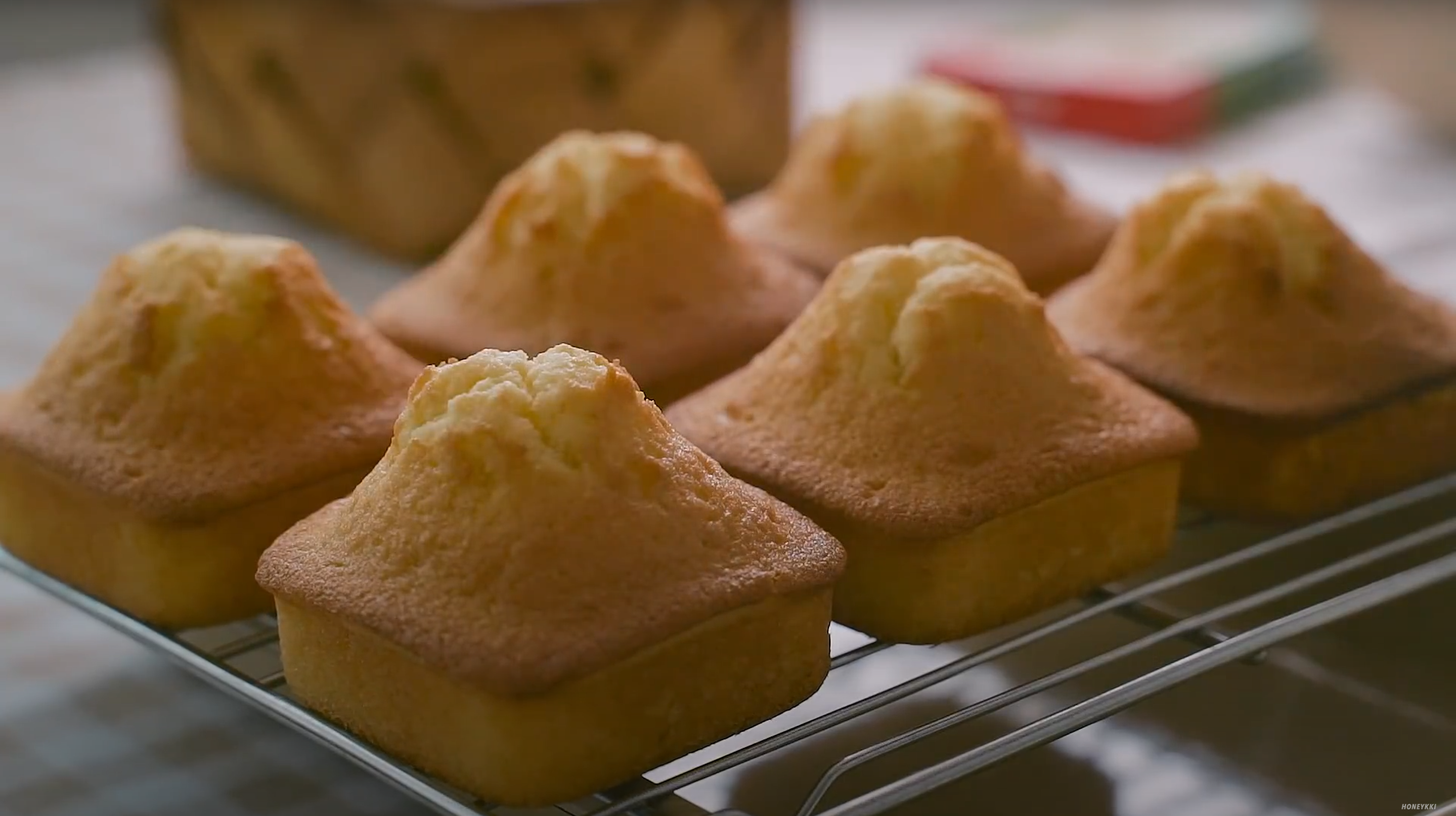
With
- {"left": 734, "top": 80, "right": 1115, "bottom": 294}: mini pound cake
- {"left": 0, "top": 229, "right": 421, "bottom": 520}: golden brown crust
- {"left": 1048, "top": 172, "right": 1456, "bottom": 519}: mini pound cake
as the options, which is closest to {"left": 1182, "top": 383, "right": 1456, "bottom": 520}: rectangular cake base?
{"left": 1048, "top": 172, "right": 1456, "bottom": 519}: mini pound cake

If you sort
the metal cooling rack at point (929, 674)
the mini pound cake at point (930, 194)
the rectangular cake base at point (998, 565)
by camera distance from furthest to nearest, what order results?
the mini pound cake at point (930, 194) → the rectangular cake base at point (998, 565) → the metal cooling rack at point (929, 674)

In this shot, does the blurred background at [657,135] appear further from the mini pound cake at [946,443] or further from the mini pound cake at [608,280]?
the mini pound cake at [608,280]

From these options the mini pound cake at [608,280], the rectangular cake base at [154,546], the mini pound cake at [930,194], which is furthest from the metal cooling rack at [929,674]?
the mini pound cake at [930,194]

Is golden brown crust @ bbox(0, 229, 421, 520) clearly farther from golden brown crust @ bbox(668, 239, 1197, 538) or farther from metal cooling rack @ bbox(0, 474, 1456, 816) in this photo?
golden brown crust @ bbox(668, 239, 1197, 538)

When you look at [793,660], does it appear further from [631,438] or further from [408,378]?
[408,378]

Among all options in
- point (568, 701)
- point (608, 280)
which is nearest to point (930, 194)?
point (608, 280)

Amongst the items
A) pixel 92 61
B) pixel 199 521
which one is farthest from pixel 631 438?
pixel 92 61

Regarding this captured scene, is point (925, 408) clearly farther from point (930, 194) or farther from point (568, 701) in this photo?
point (930, 194)
